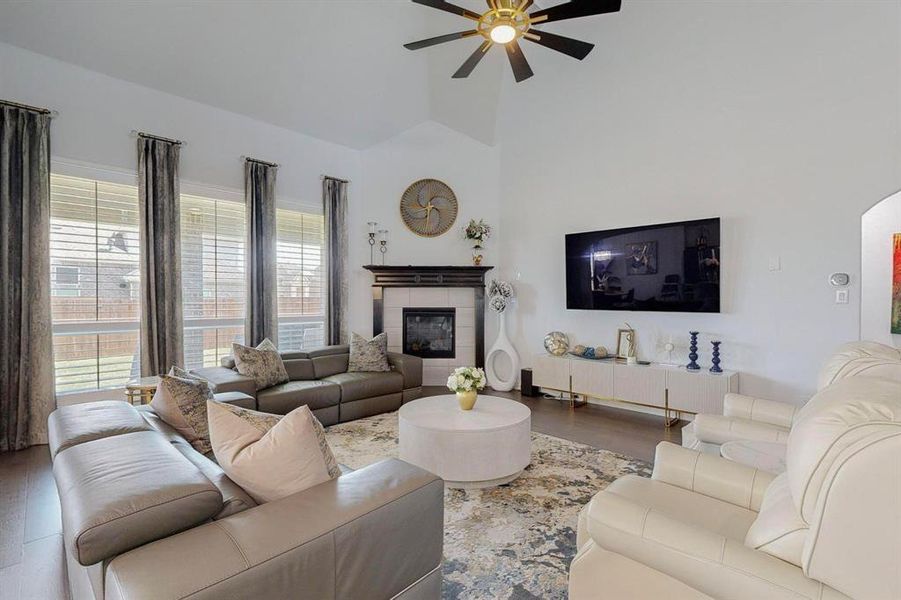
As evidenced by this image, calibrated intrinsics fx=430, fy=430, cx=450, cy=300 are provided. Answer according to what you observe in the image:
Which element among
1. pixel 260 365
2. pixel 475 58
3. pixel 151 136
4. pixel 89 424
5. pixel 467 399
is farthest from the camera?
pixel 151 136

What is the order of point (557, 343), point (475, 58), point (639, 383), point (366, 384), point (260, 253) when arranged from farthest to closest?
point (557, 343)
point (260, 253)
point (366, 384)
point (639, 383)
point (475, 58)

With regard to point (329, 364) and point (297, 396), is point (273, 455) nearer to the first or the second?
point (297, 396)

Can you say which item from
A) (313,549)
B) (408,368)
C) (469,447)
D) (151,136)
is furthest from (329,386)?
(313,549)

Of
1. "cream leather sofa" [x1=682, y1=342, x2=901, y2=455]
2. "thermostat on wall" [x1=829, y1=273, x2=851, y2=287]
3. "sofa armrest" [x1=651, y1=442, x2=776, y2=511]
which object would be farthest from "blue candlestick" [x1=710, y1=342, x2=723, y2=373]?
"sofa armrest" [x1=651, y1=442, x2=776, y2=511]

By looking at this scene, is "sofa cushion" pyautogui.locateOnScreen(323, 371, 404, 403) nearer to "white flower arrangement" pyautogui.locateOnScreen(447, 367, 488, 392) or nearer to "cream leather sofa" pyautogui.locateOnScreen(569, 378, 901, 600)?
"white flower arrangement" pyautogui.locateOnScreen(447, 367, 488, 392)

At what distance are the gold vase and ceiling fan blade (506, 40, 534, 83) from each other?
2.55 metres

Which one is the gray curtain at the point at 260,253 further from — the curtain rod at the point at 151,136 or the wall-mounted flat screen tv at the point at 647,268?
the wall-mounted flat screen tv at the point at 647,268

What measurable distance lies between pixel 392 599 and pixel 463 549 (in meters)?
0.82

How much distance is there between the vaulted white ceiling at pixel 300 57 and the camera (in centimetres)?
362

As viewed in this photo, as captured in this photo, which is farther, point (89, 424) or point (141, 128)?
point (141, 128)

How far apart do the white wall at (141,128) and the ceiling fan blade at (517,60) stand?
3.25 meters

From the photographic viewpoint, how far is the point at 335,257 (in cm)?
587

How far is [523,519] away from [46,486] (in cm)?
322

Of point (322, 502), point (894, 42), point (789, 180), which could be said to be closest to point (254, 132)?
point (322, 502)
